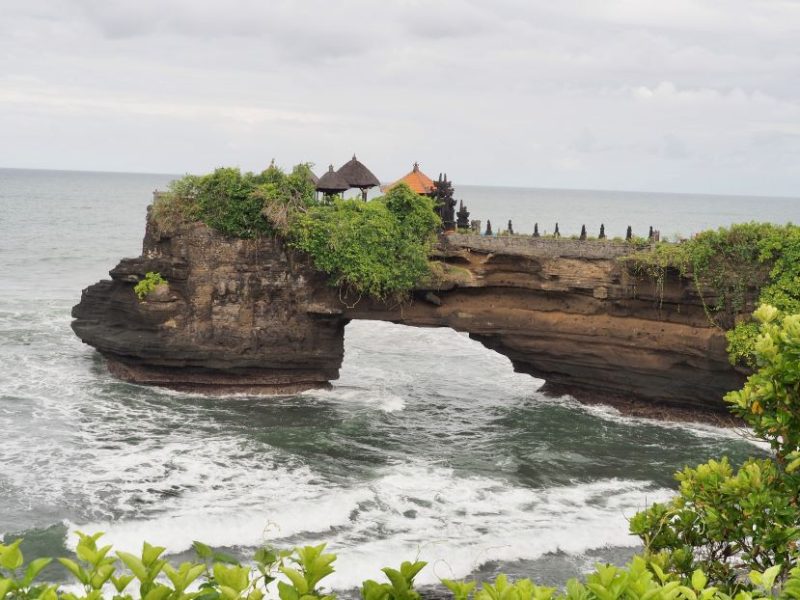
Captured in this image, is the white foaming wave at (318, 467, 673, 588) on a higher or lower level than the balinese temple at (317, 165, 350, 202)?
lower

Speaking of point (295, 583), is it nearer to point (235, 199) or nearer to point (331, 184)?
point (235, 199)

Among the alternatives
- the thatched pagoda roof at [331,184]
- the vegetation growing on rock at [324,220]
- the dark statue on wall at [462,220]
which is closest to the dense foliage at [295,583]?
the vegetation growing on rock at [324,220]

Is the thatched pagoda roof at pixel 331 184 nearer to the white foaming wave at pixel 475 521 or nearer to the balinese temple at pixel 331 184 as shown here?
the balinese temple at pixel 331 184

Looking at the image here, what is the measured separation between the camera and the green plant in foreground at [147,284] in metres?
22.5

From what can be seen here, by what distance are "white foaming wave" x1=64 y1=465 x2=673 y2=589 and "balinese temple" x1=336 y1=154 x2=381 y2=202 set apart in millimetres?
9638

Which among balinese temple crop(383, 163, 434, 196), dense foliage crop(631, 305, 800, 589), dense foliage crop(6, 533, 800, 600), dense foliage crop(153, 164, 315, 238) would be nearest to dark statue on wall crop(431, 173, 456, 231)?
balinese temple crop(383, 163, 434, 196)

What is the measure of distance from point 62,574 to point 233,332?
1012 cm

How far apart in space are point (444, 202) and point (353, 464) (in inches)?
327

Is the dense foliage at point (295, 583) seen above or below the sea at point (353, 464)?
above

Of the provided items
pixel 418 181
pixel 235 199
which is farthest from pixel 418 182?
pixel 235 199

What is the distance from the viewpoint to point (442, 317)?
2252 cm

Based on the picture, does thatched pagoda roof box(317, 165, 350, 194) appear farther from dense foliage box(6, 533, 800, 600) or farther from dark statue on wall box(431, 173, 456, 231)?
dense foliage box(6, 533, 800, 600)

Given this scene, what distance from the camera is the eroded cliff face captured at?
2108cm

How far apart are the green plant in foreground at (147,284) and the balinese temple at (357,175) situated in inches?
222
